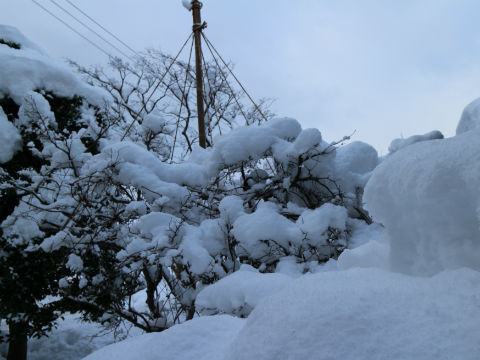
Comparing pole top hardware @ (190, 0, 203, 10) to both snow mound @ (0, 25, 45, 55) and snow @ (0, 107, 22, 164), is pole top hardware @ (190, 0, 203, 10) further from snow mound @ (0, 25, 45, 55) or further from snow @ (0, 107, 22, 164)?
snow mound @ (0, 25, 45, 55)

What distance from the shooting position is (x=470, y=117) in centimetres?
128

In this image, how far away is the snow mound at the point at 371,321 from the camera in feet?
2.12

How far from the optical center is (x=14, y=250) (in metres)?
5.03

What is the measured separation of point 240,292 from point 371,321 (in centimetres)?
134

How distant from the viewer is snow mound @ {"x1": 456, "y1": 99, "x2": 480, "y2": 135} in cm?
125

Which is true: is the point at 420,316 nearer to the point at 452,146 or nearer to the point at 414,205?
the point at 414,205

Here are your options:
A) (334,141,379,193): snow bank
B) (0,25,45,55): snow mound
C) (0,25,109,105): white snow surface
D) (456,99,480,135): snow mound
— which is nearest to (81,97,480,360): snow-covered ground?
(456,99,480,135): snow mound

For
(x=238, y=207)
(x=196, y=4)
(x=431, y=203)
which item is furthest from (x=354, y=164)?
(x=196, y=4)

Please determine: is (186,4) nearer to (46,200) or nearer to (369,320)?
(46,200)

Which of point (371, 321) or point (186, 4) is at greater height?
point (186, 4)

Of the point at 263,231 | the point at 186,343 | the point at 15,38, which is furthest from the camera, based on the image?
the point at 15,38

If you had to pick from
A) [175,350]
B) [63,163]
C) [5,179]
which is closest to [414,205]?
[175,350]

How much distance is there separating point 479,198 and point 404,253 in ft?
0.92

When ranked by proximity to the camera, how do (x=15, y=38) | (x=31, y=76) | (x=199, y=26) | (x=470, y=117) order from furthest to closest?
(x=15, y=38), (x=31, y=76), (x=199, y=26), (x=470, y=117)
